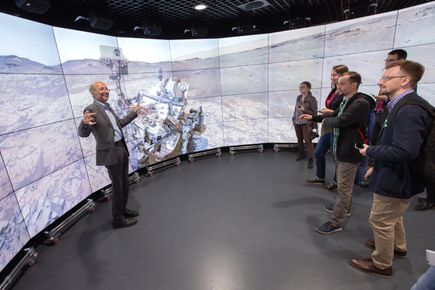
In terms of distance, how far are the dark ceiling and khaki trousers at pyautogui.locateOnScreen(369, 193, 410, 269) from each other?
10.8 feet

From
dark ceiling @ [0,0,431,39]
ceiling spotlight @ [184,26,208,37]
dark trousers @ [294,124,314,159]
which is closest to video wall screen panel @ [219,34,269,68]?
dark ceiling @ [0,0,431,39]

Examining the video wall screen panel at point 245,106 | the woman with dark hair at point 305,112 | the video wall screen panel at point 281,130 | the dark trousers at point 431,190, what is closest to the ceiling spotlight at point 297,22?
the woman with dark hair at point 305,112

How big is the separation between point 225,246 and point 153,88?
316cm

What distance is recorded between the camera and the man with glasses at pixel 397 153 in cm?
136

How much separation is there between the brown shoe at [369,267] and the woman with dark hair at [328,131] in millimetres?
1420

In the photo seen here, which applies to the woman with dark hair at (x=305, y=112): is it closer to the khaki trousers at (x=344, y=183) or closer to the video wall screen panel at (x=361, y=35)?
the video wall screen panel at (x=361, y=35)

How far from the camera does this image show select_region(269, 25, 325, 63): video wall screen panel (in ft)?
14.5

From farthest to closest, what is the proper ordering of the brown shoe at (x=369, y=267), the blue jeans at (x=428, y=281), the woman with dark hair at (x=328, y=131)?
the woman with dark hair at (x=328, y=131) → the brown shoe at (x=369, y=267) → the blue jeans at (x=428, y=281)

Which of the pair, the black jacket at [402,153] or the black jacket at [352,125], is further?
the black jacket at [352,125]

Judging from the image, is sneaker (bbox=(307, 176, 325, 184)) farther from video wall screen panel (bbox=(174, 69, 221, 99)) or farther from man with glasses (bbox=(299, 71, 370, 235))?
video wall screen panel (bbox=(174, 69, 221, 99))

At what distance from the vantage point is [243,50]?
15.6ft

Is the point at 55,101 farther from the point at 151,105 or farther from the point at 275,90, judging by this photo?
the point at 275,90

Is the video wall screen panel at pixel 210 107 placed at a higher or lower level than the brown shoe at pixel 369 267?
higher

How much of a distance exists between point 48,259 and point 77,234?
1.30 ft
